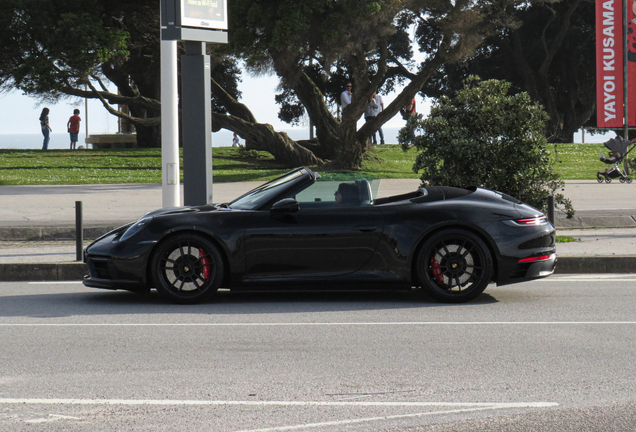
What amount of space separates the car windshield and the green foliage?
450 centimetres

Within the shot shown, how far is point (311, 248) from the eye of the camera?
7.86 m

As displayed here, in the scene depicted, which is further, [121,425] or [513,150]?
[513,150]

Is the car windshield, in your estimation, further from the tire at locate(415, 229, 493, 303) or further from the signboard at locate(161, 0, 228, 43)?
the signboard at locate(161, 0, 228, 43)

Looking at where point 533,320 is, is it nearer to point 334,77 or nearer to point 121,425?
point 121,425

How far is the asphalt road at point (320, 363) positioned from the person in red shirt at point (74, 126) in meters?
29.0

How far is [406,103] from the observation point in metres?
29.0

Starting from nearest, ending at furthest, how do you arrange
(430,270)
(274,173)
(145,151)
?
(430,270) < (274,173) < (145,151)

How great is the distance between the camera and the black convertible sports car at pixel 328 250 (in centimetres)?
786

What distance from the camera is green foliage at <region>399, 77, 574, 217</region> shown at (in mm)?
12273

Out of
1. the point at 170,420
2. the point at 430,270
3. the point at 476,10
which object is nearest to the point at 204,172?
Answer: the point at 430,270

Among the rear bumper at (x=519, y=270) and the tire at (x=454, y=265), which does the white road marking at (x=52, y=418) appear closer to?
the tire at (x=454, y=265)

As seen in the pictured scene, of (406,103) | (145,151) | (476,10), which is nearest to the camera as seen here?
(476,10)

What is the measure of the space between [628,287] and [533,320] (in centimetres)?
232

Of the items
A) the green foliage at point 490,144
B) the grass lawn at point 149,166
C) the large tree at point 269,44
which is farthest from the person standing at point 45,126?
the green foliage at point 490,144
